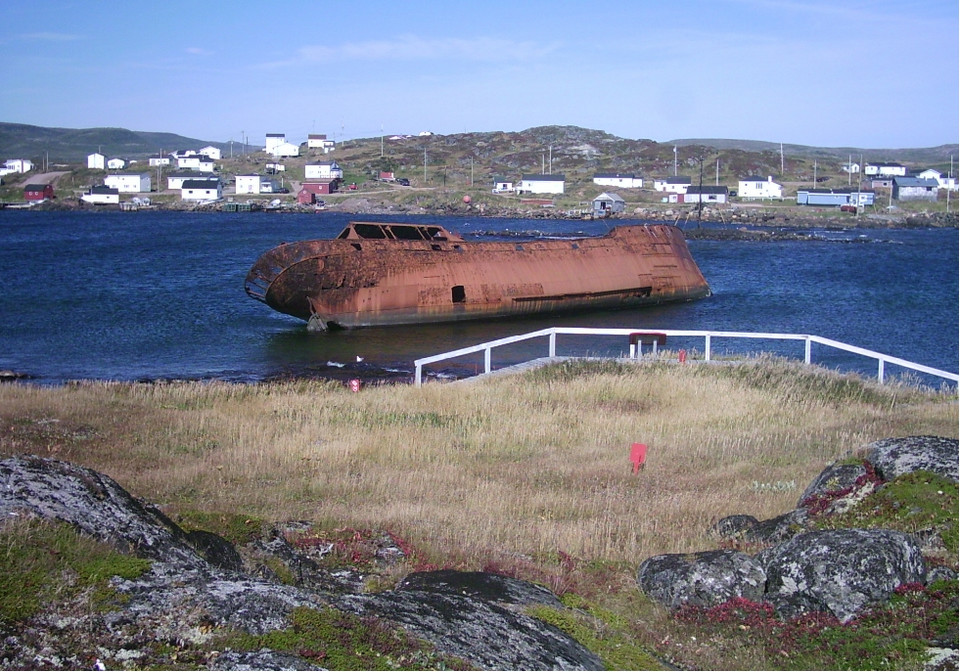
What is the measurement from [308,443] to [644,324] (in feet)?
87.8

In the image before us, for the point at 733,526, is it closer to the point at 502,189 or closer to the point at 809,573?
the point at 809,573

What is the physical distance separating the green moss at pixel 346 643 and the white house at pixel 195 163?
17116cm

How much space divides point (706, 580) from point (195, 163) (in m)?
183

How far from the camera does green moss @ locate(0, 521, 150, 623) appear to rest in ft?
14.7

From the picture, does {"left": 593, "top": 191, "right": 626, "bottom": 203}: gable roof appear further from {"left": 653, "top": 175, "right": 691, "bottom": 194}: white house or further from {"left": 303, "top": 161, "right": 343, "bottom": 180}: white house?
{"left": 303, "top": 161, "right": 343, "bottom": 180}: white house

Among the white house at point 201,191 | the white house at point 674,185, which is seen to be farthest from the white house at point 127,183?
the white house at point 674,185

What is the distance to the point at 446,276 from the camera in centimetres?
3472

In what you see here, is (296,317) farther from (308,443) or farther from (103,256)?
(103,256)

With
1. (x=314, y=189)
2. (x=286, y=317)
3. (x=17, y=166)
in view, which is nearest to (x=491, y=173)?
(x=314, y=189)

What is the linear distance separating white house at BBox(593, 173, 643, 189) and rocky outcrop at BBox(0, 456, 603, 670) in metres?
135

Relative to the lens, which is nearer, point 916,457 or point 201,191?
point 916,457

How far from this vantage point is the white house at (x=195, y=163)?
171000 mm

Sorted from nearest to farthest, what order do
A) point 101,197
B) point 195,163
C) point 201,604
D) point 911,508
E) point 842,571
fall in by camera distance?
point 201,604 → point 842,571 → point 911,508 → point 101,197 → point 195,163

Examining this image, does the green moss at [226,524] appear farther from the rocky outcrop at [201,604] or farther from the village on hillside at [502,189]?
the village on hillside at [502,189]
